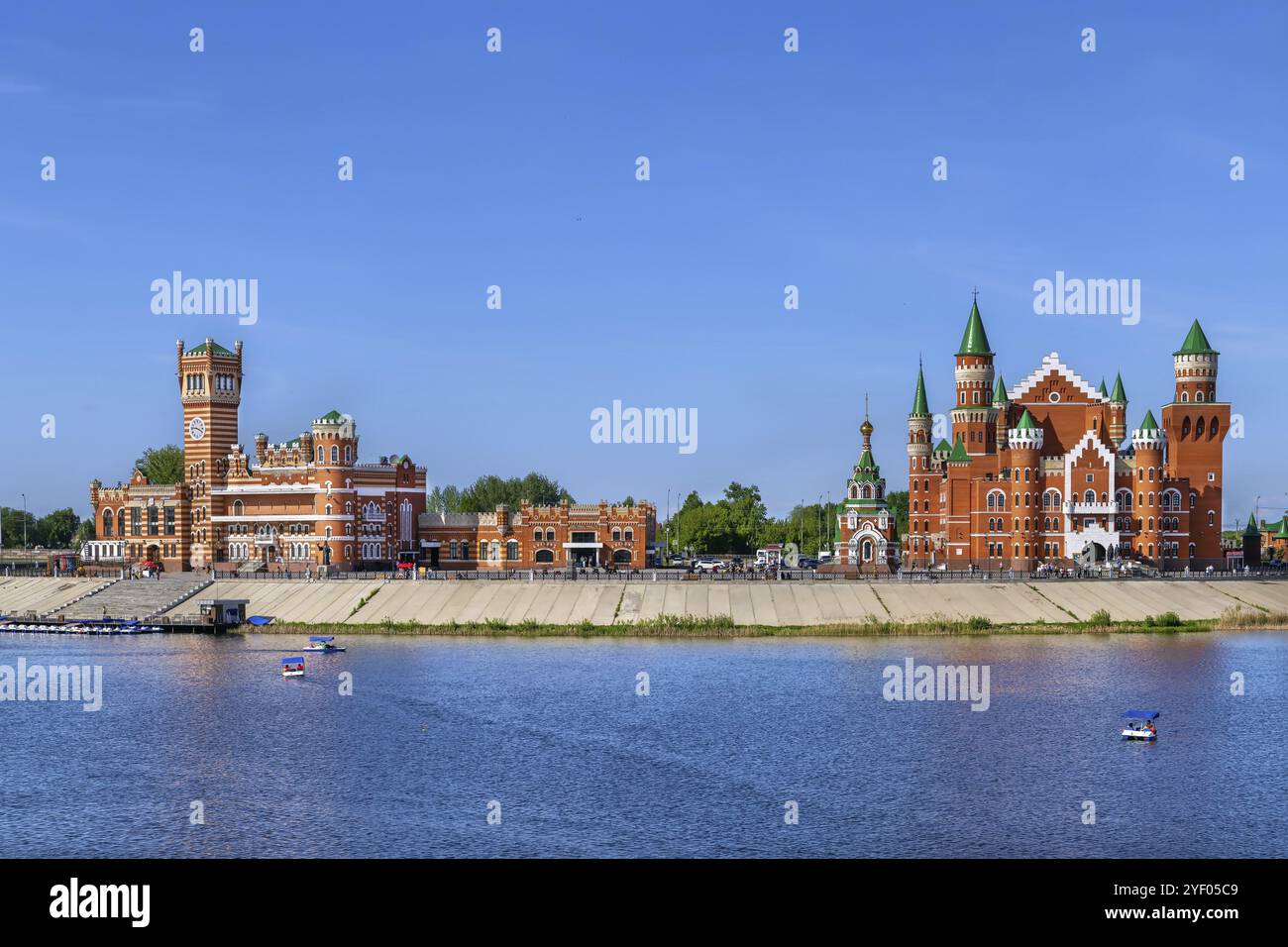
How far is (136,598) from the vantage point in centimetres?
12200

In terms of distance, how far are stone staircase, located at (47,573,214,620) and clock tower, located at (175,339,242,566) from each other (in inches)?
417

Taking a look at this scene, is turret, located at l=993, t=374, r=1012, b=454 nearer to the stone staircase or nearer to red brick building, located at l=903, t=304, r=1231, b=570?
red brick building, located at l=903, t=304, r=1231, b=570

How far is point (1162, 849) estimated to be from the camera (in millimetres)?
45875

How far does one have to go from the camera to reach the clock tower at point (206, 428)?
13925 cm

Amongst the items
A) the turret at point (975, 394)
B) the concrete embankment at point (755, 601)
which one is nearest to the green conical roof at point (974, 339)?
the turret at point (975, 394)

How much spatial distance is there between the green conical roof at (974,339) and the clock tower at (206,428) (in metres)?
69.5

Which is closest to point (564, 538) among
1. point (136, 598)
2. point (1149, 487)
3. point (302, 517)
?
point (302, 517)

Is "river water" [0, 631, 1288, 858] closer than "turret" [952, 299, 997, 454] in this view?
Yes

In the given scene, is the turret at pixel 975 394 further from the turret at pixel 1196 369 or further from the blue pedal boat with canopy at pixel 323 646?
the blue pedal boat with canopy at pixel 323 646

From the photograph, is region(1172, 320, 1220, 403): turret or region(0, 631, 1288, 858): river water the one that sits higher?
region(1172, 320, 1220, 403): turret

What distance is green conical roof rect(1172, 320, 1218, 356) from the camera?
139250 millimetres

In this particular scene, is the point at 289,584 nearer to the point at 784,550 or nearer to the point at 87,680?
the point at 87,680

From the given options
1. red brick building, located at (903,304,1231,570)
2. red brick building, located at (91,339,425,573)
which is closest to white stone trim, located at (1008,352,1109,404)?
red brick building, located at (903,304,1231,570)
